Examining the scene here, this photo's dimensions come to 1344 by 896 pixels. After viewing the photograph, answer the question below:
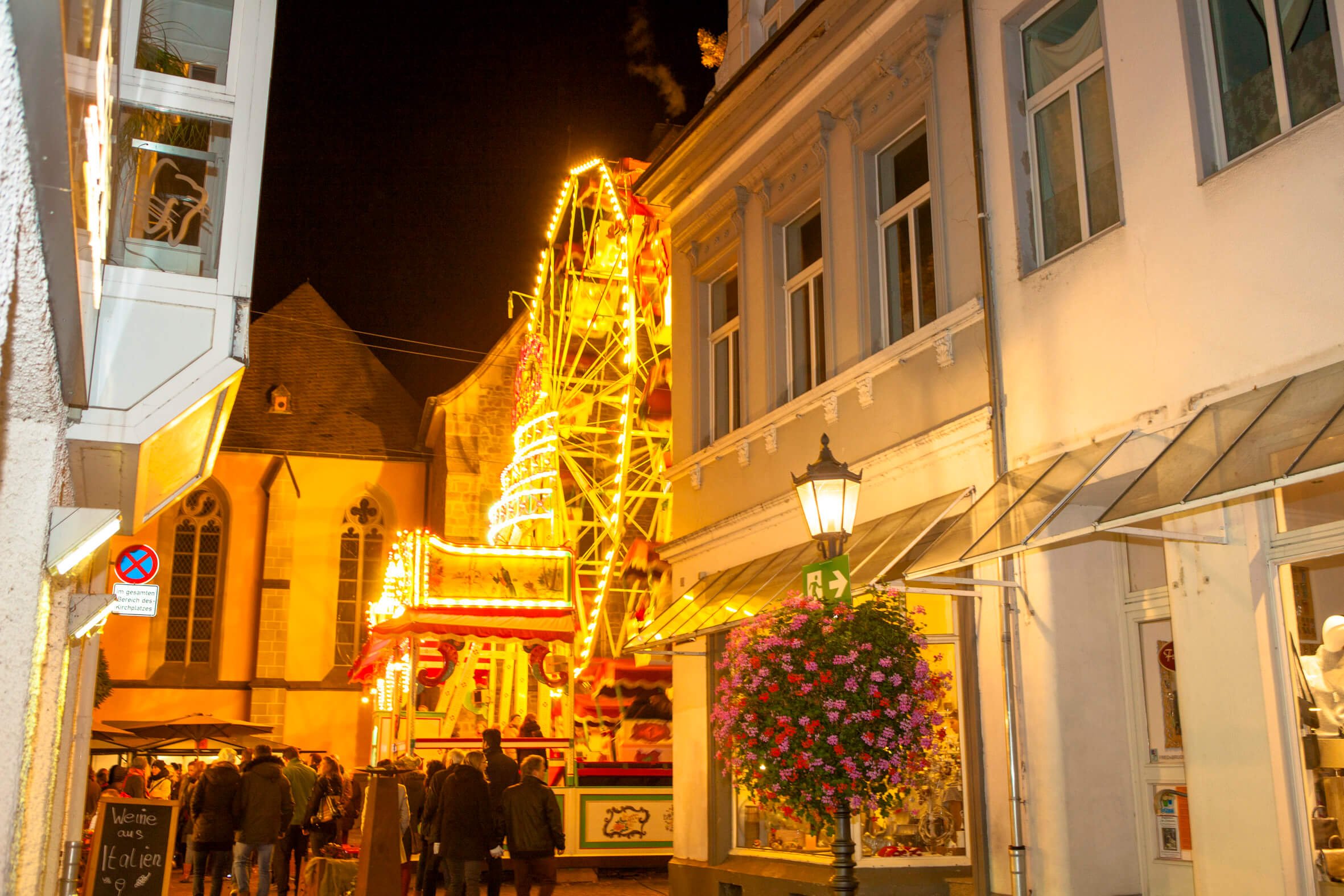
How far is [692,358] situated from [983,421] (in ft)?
21.0

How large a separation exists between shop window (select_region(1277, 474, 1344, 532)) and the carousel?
32.7 ft

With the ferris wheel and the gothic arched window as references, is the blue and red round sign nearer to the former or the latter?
the ferris wheel

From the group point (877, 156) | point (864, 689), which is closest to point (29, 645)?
point (864, 689)

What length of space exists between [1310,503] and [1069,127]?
3.66m

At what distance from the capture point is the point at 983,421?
9.79 m

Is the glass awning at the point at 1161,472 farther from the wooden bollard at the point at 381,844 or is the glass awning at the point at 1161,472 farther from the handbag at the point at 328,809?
the handbag at the point at 328,809

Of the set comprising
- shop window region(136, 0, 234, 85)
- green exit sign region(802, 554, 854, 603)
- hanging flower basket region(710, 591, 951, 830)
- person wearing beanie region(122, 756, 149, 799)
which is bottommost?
person wearing beanie region(122, 756, 149, 799)

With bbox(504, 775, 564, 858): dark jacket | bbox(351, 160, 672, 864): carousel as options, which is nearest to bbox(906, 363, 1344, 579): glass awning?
bbox(504, 775, 564, 858): dark jacket

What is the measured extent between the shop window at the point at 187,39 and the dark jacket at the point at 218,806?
9074mm

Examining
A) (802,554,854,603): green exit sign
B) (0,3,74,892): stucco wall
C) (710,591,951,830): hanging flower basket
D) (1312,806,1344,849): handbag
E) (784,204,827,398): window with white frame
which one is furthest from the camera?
(784,204,827,398): window with white frame

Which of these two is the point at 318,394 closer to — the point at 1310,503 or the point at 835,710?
the point at 835,710

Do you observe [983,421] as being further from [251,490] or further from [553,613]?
[251,490]

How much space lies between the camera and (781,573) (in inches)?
471

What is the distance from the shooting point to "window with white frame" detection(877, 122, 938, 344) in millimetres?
11336
